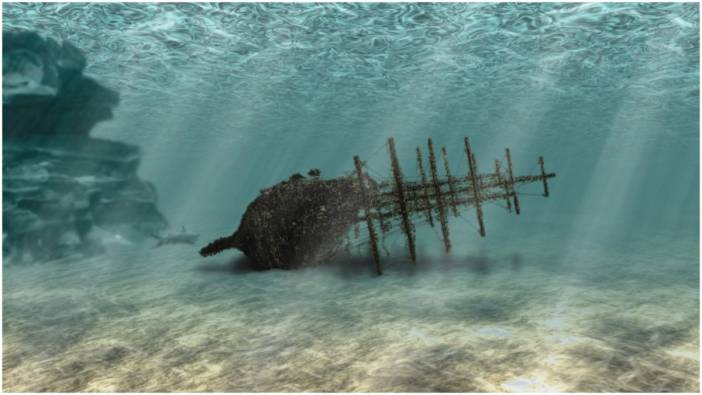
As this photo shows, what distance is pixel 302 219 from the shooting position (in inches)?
676

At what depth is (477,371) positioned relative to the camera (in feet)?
26.3

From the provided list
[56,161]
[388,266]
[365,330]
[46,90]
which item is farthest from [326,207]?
[56,161]

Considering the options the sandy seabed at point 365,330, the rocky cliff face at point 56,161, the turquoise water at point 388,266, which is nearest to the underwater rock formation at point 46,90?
the rocky cliff face at point 56,161

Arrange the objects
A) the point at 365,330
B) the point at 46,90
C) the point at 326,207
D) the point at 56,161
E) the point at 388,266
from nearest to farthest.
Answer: the point at 365,330 → the point at 326,207 → the point at 388,266 → the point at 46,90 → the point at 56,161

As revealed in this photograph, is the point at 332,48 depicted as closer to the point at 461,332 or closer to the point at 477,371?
the point at 461,332

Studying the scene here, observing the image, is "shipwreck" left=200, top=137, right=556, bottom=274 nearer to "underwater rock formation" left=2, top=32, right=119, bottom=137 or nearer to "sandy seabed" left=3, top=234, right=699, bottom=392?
"sandy seabed" left=3, top=234, right=699, bottom=392

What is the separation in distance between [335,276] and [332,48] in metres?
15.1

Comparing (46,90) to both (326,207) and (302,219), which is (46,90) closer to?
(302,219)

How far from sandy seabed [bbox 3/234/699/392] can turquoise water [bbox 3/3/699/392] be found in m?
0.06

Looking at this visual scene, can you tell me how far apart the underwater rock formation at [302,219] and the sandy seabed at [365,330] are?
75 centimetres

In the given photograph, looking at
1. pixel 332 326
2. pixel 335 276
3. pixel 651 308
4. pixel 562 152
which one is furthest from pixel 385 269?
pixel 562 152

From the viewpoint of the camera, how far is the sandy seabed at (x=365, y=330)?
26.2 ft

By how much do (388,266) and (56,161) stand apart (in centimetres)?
2279

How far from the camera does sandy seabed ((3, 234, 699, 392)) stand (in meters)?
7.99
